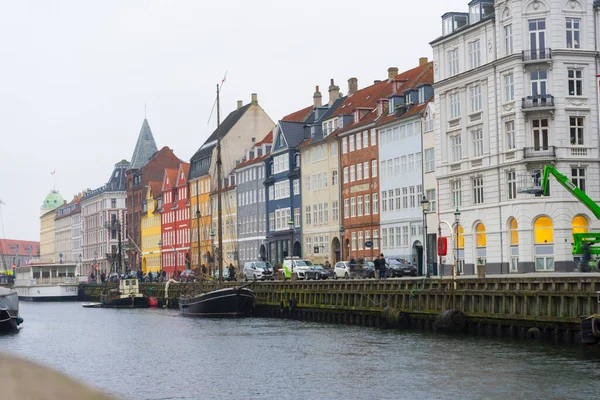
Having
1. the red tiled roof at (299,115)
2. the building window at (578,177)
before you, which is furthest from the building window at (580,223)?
the red tiled roof at (299,115)

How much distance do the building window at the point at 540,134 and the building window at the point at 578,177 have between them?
2328 millimetres

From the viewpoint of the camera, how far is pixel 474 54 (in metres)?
69.1

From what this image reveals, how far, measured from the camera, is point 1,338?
57.3 meters

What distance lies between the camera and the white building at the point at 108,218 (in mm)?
182625

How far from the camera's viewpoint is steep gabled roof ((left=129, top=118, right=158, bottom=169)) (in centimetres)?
18375

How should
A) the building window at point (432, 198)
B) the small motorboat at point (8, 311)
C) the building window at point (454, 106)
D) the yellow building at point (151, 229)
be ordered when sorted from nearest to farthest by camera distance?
the small motorboat at point (8, 311), the building window at point (454, 106), the building window at point (432, 198), the yellow building at point (151, 229)

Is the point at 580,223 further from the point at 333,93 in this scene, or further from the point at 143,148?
the point at 143,148

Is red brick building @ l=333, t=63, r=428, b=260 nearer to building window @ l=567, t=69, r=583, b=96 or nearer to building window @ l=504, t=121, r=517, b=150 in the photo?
building window @ l=504, t=121, r=517, b=150

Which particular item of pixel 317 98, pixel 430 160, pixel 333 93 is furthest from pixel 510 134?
pixel 317 98

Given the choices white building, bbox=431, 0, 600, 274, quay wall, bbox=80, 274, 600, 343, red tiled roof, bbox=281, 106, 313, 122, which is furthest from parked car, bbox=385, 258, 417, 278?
red tiled roof, bbox=281, 106, 313, 122

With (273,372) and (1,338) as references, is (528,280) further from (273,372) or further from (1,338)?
(1,338)

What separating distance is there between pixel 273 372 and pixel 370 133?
57.3 m

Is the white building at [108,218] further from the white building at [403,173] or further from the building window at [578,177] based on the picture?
the building window at [578,177]

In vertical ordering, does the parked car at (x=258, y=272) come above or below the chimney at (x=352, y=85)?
below
